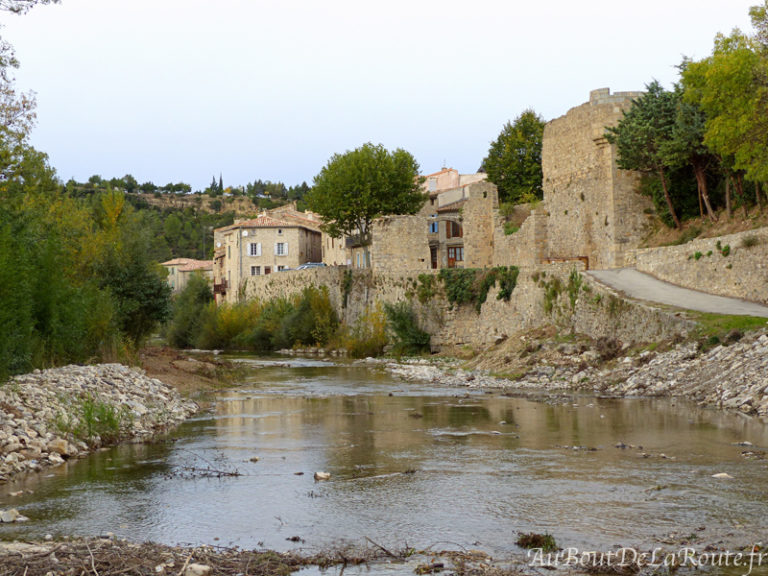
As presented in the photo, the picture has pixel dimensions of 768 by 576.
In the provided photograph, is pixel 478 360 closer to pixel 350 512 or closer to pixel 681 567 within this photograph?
pixel 350 512

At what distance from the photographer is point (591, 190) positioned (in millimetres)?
36156

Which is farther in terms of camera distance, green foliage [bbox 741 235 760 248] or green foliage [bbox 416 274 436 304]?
green foliage [bbox 416 274 436 304]

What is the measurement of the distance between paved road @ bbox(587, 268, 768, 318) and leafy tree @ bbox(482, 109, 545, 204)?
22.8 meters

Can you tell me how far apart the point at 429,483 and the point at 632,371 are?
11.8m

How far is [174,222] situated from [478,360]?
87.1m

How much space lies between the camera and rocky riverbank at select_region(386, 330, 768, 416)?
1725cm

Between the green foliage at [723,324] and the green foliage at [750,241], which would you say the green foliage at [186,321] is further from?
the green foliage at [723,324]

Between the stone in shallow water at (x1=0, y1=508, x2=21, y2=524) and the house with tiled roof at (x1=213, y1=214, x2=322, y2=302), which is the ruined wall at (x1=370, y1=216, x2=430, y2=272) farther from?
the stone in shallow water at (x1=0, y1=508, x2=21, y2=524)

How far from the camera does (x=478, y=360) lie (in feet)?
97.6

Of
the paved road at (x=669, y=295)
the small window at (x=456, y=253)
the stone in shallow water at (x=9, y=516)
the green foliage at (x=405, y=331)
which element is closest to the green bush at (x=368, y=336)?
the green foliage at (x=405, y=331)

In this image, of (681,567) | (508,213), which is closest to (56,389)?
(681,567)

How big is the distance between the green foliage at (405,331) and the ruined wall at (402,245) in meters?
3.67

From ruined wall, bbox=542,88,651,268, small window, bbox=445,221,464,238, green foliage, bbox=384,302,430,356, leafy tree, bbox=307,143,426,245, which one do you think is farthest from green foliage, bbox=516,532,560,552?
small window, bbox=445,221,464,238

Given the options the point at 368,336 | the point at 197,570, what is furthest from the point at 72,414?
the point at 368,336
